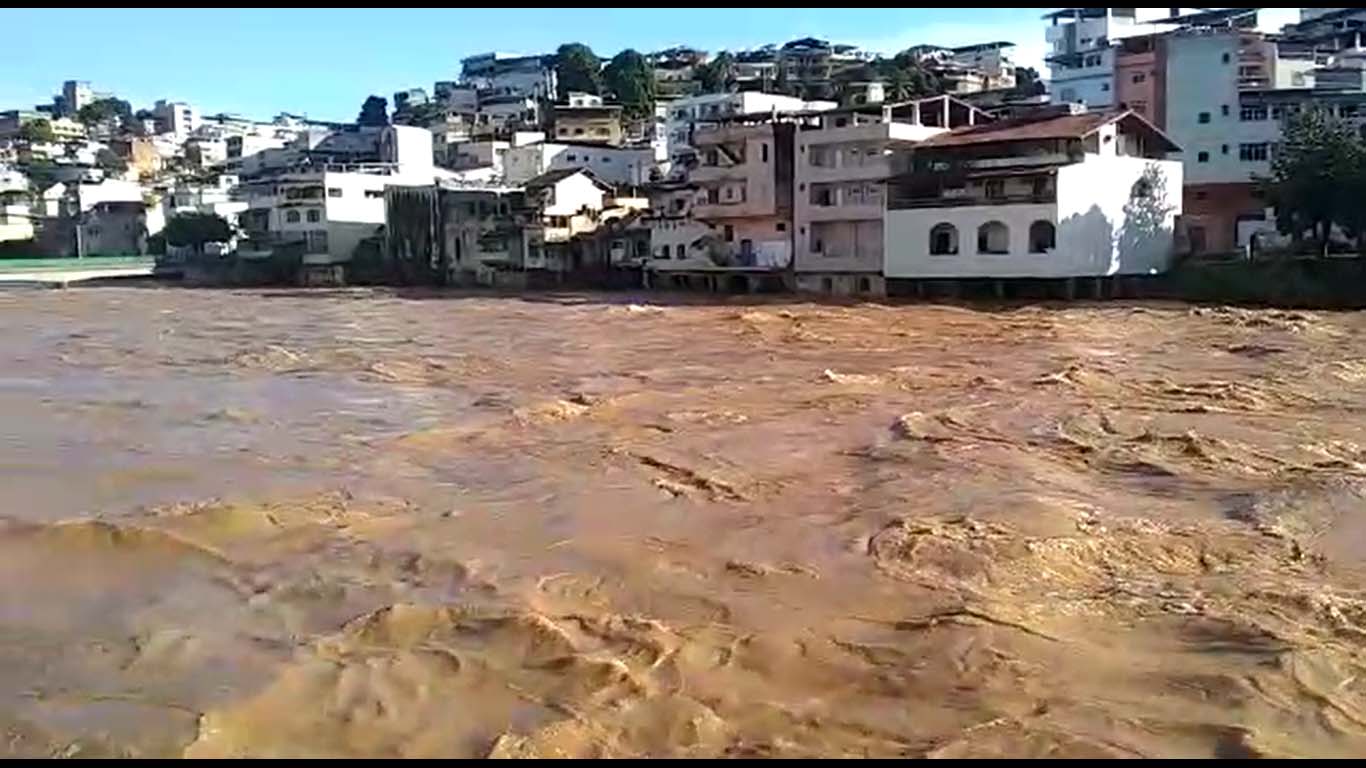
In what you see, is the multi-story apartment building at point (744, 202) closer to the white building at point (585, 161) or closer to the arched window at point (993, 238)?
the arched window at point (993, 238)

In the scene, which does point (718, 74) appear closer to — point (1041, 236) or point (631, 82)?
point (631, 82)

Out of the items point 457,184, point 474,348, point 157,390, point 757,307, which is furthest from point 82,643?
point 457,184

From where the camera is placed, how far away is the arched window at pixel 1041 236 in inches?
1043

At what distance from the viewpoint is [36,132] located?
70250mm

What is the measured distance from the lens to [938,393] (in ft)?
50.2

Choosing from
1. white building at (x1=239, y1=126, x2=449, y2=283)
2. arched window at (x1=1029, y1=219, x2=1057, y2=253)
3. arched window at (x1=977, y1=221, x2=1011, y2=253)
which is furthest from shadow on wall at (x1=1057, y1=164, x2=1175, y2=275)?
white building at (x1=239, y1=126, x2=449, y2=283)

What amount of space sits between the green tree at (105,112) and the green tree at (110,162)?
20.7 meters

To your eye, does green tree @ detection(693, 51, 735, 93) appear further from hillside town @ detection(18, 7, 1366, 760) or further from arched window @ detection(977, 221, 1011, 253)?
arched window @ detection(977, 221, 1011, 253)

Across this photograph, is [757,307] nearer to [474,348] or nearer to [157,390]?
[474,348]

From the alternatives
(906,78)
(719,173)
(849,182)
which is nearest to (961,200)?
(849,182)

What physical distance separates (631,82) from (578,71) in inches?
261

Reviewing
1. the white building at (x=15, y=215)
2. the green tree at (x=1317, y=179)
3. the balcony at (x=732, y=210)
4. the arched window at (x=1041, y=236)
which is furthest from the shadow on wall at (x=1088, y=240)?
the white building at (x=15, y=215)

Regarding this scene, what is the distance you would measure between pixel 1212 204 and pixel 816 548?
28.2 meters

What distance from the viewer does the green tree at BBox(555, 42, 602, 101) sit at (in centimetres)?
6844
